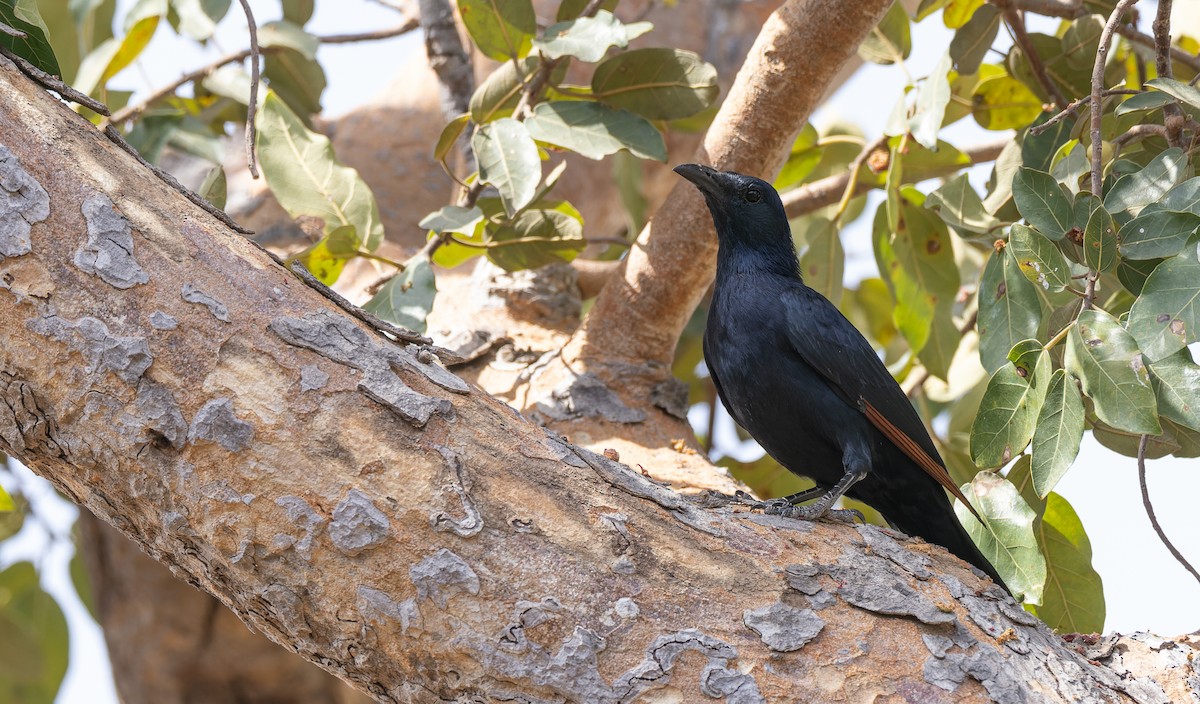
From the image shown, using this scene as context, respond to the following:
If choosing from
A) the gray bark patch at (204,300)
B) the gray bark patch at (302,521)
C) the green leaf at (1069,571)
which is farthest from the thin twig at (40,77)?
the green leaf at (1069,571)

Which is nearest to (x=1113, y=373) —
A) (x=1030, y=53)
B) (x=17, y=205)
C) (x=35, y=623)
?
(x=1030, y=53)

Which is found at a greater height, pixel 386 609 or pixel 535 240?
pixel 535 240

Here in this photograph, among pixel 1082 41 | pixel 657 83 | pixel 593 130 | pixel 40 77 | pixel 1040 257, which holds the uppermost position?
pixel 1082 41

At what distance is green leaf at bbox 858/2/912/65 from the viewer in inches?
154

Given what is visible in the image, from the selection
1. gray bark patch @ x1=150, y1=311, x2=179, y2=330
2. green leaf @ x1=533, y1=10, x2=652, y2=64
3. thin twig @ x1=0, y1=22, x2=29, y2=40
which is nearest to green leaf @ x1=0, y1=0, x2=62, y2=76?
thin twig @ x1=0, y1=22, x2=29, y2=40

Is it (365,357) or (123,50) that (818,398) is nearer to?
(365,357)

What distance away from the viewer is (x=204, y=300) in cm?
199

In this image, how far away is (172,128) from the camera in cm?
420

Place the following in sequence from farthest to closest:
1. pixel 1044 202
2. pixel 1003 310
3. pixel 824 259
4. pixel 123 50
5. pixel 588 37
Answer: pixel 824 259
pixel 123 50
pixel 588 37
pixel 1003 310
pixel 1044 202

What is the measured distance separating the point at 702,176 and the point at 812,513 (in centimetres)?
134

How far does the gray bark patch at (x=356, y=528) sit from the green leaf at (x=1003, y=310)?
149 centimetres

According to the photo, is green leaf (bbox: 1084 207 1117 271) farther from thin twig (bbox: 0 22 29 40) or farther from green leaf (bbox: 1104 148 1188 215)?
thin twig (bbox: 0 22 29 40)

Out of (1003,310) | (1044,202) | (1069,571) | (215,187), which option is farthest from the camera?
(215,187)

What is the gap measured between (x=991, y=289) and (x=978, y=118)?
1.63m
